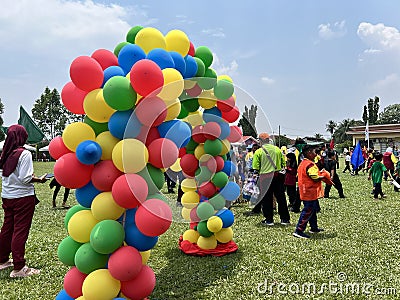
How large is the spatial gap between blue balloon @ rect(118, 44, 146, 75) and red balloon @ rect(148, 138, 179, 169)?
817mm

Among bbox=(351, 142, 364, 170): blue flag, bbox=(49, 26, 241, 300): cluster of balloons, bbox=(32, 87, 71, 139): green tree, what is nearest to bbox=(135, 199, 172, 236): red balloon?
bbox=(49, 26, 241, 300): cluster of balloons

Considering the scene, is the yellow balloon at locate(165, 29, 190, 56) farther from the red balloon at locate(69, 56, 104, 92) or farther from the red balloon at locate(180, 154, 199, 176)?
the red balloon at locate(180, 154, 199, 176)

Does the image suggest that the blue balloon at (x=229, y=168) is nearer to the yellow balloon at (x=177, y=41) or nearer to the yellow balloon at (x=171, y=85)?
the yellow balloon at (x=177, y=41)

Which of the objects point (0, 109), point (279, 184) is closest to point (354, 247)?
point (279, 184)

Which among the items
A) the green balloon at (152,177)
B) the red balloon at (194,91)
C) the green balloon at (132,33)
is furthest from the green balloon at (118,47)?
the green balloon at (152,177)

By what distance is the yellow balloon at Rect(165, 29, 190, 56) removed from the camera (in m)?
4.09

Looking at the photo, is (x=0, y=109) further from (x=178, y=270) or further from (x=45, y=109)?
(x=178, y=270)

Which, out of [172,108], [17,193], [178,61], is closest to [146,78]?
[172,108]

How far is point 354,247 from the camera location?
5391 mm

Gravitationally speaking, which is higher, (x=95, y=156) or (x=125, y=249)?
(x=95, y=156)

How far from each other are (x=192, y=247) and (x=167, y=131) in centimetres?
252

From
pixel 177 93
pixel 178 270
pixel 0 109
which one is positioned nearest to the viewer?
pixel 177 93

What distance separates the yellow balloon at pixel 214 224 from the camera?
508 cm

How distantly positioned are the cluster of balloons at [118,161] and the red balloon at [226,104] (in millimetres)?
1072
